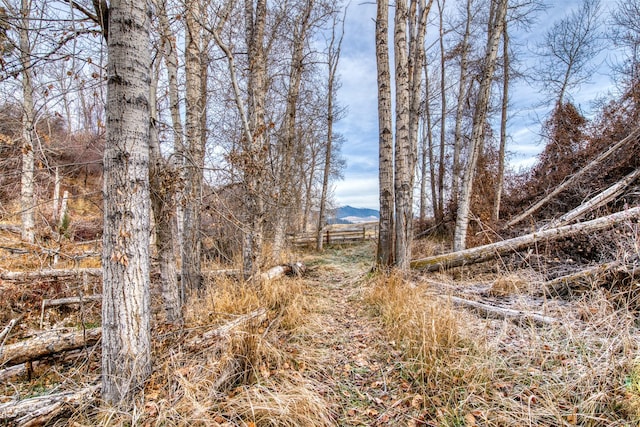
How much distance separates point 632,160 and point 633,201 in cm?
174

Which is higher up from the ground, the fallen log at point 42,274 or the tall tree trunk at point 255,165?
the tall tree trunk at point 255,165

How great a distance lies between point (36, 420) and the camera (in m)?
1.65

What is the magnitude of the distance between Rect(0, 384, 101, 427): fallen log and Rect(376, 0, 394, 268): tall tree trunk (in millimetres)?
4431

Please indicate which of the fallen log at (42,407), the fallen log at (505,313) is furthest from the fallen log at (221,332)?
the fallen log at (505,313)

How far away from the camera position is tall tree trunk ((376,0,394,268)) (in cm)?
512

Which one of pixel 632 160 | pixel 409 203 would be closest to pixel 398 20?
pixel 409 203

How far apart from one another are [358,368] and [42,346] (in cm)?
314

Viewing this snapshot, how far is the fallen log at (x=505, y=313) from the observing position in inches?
109

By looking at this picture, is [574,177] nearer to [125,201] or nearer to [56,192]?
[125,201]

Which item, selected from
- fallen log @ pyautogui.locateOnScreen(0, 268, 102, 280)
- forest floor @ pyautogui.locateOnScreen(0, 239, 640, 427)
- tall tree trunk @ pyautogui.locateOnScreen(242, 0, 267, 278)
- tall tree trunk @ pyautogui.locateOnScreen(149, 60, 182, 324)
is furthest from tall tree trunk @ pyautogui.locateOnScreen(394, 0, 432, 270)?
fallen log @ pyautogui.locateOnScreen(0, 268, 102, 280)

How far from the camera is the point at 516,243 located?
15.9 ft

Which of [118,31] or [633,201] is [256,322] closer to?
[118,31]

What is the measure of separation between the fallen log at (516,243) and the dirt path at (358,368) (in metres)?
2.13

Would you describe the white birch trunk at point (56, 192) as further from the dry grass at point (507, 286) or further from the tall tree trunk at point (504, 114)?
the tall tree trunk at point (504, 114)
